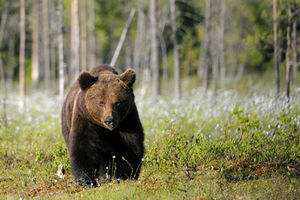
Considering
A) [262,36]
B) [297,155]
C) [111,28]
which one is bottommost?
[297,155]

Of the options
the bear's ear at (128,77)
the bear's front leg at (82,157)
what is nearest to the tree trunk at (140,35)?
the bear's ear at (128,77)

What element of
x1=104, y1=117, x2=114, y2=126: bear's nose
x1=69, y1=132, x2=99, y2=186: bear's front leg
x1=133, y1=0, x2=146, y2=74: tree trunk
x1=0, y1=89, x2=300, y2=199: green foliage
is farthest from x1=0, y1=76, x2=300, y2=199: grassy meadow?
x1=133, y1=0, x2=146, y2=74: tree trunk

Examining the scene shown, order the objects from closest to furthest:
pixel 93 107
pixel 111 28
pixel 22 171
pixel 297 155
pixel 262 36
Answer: pixel 93 107 < pixel 297 155 < pixel 22 171 < pixel 262 36 < pixel 111 28

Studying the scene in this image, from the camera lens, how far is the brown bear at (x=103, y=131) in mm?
4602

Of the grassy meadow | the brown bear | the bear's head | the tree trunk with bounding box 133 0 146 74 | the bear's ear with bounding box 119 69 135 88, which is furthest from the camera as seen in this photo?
the tree trunk with bounding box 133 0 146 74

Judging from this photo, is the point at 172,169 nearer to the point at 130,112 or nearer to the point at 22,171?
the point at 130,112

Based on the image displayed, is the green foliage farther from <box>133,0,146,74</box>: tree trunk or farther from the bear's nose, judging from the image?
<box>133,0,146,74</box>: tree trunk

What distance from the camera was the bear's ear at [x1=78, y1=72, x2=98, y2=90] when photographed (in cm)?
467

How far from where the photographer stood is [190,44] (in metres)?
35.6

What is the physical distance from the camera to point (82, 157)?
4648 mm

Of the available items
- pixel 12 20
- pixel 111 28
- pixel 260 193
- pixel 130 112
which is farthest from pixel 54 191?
pixel 12 20

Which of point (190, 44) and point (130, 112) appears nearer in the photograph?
point (130, 112)

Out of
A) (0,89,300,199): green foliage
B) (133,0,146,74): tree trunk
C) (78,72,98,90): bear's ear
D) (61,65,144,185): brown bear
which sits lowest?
(0,89,300,199): green foliage

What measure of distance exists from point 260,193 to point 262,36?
7.00 meters
